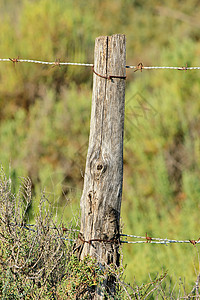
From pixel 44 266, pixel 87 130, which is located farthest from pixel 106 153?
pixel 87 130

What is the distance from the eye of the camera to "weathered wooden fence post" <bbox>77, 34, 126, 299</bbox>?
2.34 m

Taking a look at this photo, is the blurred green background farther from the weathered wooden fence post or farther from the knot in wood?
the knot in wood

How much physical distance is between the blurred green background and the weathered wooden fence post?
1.24 metres

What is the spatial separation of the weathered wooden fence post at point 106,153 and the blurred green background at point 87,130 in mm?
1236

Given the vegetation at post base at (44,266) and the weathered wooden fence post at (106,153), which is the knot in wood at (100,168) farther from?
the vegetation at post base at (44,266)

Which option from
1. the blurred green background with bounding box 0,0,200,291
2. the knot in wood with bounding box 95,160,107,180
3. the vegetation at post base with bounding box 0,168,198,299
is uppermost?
the blurred green background with bounding box 0,0,200,291

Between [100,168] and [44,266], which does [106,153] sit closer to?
[100,168]

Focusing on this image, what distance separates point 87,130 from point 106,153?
438 cm

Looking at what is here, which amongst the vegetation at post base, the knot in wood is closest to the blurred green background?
the vegetation at post base

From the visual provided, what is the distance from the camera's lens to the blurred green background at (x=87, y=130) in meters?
4.35

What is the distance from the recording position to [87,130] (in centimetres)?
673

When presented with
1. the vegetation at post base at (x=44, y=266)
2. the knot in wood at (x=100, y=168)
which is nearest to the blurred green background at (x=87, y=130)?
the vegetation at post base at (x=44, y=266)

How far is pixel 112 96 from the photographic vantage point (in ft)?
7.68

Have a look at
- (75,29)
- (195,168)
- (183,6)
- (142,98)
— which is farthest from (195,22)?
(195,168)
